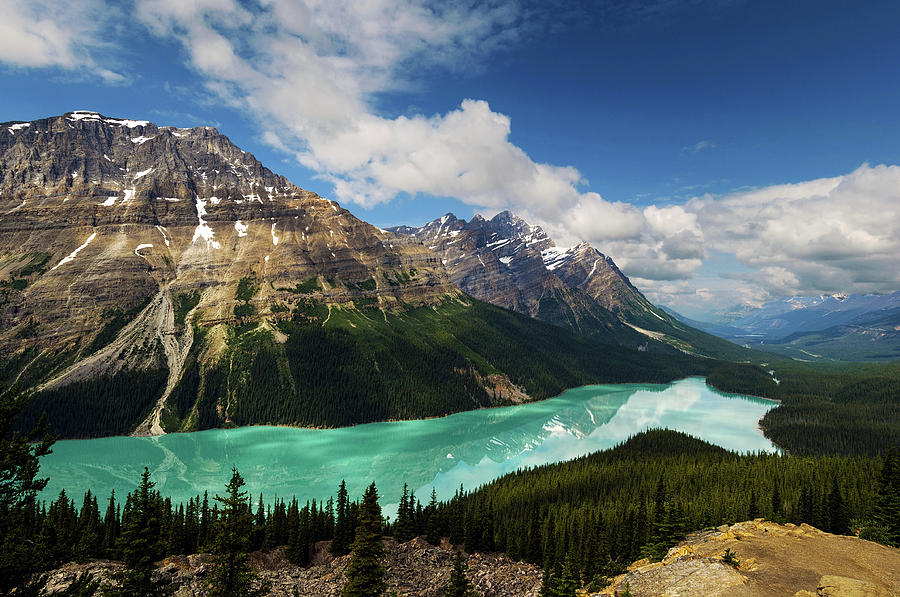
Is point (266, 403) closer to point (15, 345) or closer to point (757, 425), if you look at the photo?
point (15, 345)

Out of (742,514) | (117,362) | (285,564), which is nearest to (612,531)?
(742,514)

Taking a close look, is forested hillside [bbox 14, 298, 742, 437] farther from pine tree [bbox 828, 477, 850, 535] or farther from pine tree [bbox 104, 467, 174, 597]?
pine tree [bbox 828, 477, 850, 535]

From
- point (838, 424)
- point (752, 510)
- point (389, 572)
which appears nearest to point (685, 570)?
point (389, 572)

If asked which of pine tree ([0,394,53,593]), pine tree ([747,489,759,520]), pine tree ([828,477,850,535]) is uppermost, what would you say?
pine tree ([0,394,53,593])

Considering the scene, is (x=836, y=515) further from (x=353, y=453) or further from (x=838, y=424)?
(x=838, y=424)

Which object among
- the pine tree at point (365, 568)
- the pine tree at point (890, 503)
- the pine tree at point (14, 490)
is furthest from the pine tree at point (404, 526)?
the pine tree at point (890, 503)

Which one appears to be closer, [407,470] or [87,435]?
[407,470]

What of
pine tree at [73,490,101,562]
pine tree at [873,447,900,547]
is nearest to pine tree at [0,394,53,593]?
pine tree at [73,490,101,562]
